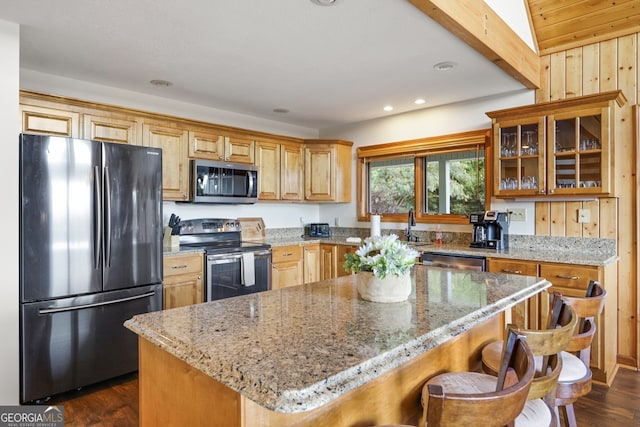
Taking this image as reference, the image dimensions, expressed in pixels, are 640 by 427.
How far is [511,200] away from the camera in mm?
3703

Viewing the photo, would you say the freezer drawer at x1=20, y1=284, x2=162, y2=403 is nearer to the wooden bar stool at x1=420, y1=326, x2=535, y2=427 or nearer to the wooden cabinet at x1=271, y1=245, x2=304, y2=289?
the wooden cabinet at x1=271, y1=245, x2=304, y2=289

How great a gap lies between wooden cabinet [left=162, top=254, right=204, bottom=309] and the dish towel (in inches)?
16.8

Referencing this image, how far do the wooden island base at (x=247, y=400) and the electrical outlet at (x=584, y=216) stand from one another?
92.0 inches

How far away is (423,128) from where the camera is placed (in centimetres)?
438

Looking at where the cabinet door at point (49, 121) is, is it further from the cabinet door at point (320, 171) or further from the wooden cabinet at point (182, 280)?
the cabinet door at point (320, 171)

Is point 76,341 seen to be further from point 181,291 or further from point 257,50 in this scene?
point 257,50

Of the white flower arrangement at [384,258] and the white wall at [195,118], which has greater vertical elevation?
the white wall at [195,118]

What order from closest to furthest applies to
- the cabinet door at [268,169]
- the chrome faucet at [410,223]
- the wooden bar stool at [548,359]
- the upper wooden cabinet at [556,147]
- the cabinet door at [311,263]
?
1. the wooden bar stool at [548,359]
2. the upper wooden cabinet at [556,147]
3. the chrome faucet at [410,223]
4. the cabinet door at [268,169]
5. the cabinet door at [311,263]

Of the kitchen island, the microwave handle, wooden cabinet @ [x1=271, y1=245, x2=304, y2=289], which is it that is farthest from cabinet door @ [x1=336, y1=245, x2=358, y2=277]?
the kitchen island

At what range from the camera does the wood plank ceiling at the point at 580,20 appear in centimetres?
301

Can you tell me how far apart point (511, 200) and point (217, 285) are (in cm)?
289

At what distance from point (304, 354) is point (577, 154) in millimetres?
3080

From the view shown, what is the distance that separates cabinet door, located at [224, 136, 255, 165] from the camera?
411cm

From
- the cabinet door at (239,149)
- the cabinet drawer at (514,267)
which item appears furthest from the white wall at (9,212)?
the cabinet drawer at (514,267)
